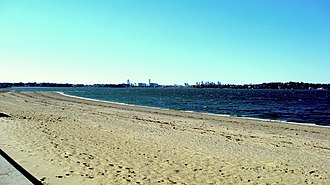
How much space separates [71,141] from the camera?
12.4 m

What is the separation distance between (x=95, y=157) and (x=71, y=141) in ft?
10.1

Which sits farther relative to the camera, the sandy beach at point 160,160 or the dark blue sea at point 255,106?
the dark blue sea at point 255,106

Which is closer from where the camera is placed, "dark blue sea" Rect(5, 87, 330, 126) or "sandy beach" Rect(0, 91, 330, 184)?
"sandy beach" Rect(0, 91, 330, 184)

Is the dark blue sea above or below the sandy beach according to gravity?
below

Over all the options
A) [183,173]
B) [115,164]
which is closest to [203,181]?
[183,173]

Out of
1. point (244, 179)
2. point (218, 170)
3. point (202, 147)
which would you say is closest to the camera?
point (244, 179)

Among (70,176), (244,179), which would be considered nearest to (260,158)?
(244,179)

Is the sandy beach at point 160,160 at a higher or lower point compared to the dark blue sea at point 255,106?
higher

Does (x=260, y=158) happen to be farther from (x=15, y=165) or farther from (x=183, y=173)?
(x=15, y=165)

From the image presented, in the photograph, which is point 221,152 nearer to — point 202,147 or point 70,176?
point 202,147

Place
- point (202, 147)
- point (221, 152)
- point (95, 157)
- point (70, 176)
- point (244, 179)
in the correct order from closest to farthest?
point (70, 176)
point (244, 179)
point (95, 157)
point (221, 152)
point (202, 147)

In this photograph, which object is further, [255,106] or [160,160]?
[255,106]

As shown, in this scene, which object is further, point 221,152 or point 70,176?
point 221,152

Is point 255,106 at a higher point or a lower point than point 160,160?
lower
